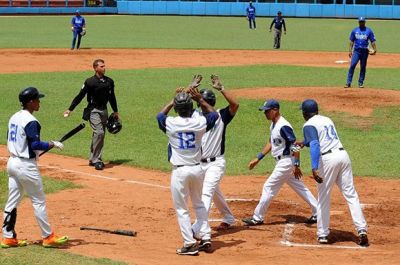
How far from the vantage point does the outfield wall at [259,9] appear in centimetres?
7725

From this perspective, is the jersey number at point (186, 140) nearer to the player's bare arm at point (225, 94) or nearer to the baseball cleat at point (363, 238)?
the player's bare arm at point (225, 94)

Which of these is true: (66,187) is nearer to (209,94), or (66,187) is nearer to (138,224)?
(138,224)

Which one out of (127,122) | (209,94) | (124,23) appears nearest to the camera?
(209,94)

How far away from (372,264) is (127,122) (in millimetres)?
12969

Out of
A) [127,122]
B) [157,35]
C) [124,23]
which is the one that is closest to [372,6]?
[124,23]

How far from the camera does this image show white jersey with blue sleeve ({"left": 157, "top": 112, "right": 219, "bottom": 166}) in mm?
10859

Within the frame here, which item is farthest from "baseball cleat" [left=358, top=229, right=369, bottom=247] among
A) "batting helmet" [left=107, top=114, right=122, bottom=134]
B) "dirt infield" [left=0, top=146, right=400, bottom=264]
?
"batting helmet" [left=107, top=114, right=122, bottom=134]

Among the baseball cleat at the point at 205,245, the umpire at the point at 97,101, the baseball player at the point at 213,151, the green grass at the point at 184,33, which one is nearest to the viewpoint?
the baseball cleat at the point at 205,245

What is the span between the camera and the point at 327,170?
1173 cm

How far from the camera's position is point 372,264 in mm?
10688

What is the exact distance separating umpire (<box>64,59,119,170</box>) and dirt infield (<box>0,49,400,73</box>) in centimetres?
1659

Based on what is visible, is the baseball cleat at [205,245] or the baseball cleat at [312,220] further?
the baseball cleat at [312,220]

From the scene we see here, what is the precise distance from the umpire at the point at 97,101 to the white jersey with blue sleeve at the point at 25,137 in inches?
241

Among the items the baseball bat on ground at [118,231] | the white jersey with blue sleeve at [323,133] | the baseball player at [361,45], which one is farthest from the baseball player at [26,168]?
the baseball player at [361,45]
